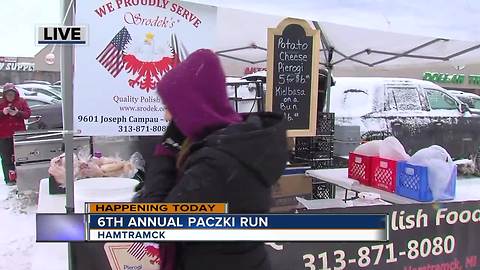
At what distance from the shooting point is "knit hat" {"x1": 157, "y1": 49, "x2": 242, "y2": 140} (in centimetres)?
134

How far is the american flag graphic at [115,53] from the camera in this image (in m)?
3.03

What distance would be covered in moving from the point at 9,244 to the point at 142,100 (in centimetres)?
223

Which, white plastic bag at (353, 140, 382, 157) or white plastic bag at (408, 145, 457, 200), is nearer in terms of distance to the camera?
white plastic bag at (408, 145, 457, 200)

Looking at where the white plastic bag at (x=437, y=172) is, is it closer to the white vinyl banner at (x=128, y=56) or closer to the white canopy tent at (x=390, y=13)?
the white canopy tent at (x=390, y=13)

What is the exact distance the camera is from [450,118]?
819cm

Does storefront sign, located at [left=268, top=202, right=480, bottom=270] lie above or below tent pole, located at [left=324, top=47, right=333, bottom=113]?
below

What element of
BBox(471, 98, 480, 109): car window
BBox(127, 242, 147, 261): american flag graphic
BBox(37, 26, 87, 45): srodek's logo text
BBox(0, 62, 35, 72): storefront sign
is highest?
BBox(0, 62, 35, 72): storefront sign

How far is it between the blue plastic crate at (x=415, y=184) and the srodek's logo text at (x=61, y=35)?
2354mm

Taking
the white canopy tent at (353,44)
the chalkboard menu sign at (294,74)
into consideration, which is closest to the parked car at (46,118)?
the white canopy tent at (353,44)

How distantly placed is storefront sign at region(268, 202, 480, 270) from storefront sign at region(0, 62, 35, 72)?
2744 cm

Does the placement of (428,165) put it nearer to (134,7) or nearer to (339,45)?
(134,7)

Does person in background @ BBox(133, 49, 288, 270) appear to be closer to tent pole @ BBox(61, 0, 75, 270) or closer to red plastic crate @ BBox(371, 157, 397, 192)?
tent pole @ BBox(61, 0, 75, 270)

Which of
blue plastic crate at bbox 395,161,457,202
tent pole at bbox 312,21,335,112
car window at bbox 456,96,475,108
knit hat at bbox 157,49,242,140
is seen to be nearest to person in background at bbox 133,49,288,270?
knit hat at bbox 157,49,242,140

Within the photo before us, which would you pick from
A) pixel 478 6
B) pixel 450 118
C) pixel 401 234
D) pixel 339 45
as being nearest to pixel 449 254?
pixel 401 234
